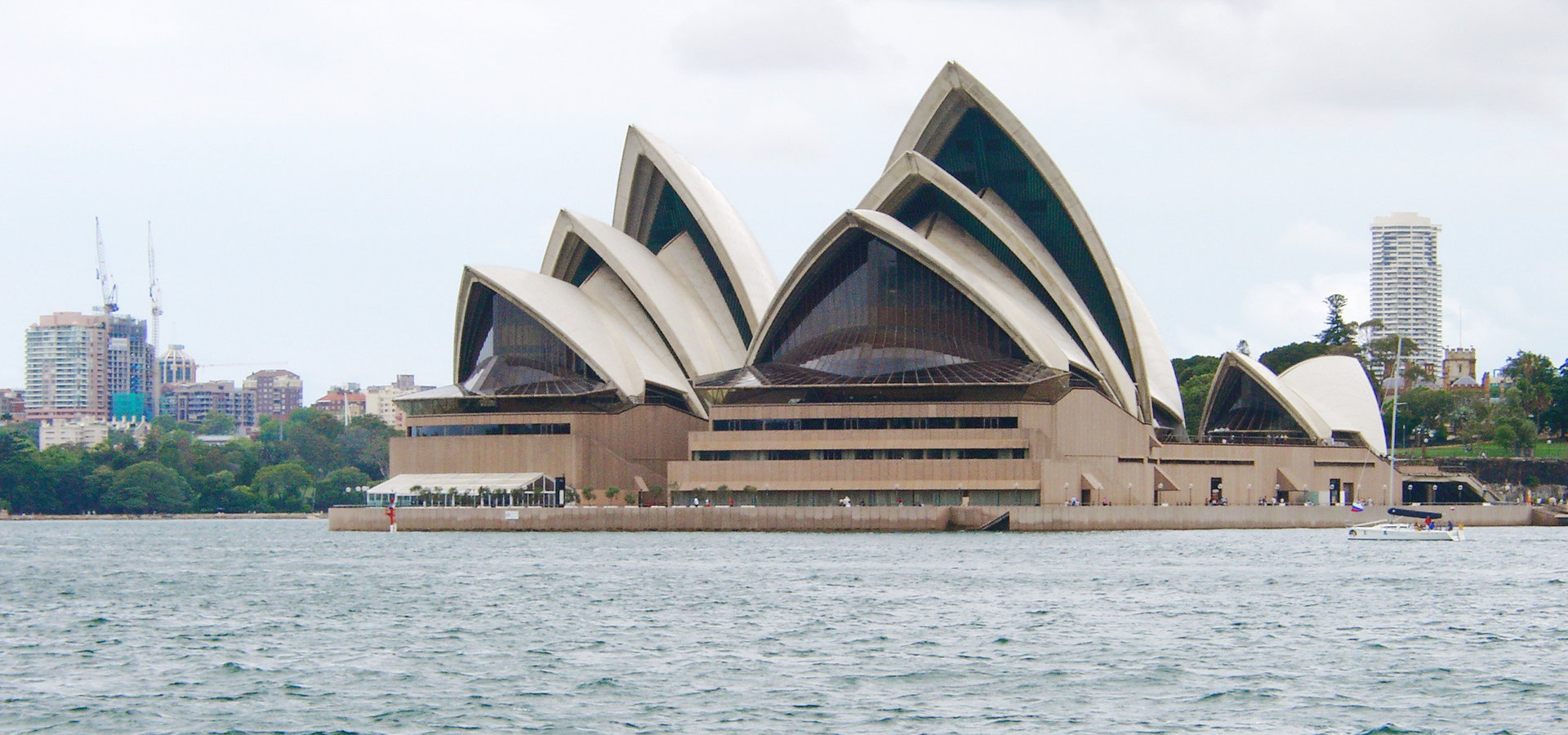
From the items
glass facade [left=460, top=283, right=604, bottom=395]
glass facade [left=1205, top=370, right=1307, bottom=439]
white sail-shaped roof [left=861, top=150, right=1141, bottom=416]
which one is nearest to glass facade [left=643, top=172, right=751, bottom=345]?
glass facade [left=460, top=283, right=604, bottom=395]

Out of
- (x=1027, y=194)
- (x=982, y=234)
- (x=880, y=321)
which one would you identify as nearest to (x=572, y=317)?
(x=880, y=321)

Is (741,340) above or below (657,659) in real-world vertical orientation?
above

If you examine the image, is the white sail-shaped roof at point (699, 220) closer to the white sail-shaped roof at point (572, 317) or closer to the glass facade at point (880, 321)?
the glass facade at point (880, 321)

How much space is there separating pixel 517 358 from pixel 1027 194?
26914 mm

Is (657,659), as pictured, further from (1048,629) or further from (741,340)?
(741,340)

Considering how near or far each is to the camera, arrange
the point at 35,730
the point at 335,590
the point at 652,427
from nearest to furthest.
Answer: the point at 35,730, the point at 335,590, the point at 652,427

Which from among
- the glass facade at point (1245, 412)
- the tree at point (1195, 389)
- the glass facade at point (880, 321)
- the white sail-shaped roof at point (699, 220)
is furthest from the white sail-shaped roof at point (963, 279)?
the tree at point (1195, 389)

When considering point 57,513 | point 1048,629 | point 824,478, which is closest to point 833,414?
point 824,478

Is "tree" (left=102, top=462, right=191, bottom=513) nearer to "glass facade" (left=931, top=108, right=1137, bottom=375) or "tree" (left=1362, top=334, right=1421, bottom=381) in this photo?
"glass facade" (left=931, top=108, right=1137, bottom=375)

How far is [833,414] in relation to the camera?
299 ft

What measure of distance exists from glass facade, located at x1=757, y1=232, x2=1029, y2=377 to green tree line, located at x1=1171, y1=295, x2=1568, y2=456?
48174 mm

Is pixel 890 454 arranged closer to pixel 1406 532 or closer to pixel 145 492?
pixel 1406 532

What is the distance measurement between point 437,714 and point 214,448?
560 ft

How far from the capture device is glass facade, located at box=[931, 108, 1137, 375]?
323 feet
